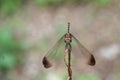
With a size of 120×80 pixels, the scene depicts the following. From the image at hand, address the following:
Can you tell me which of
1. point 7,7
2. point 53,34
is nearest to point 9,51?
point 53,34

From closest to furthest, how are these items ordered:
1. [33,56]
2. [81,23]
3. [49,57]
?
[49,57] < [33,56] < [81,23]

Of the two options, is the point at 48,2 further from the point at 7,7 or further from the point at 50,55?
the point at 50,55

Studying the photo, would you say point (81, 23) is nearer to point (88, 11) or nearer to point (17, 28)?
point (88, 11)

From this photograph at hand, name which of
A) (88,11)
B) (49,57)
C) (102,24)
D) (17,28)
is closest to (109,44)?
(102,24)

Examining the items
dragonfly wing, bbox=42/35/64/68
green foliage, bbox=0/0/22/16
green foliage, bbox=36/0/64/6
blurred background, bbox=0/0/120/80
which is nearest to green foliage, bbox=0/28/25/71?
blurred background, bbox=0/0/120/80

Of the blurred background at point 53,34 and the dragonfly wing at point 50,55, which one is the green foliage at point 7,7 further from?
the dragonfly wing at point 50,55

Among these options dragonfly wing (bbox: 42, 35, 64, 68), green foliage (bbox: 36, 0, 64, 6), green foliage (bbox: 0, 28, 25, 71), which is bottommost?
dragonfly wing (bbox: 42, 35, 64, 68)

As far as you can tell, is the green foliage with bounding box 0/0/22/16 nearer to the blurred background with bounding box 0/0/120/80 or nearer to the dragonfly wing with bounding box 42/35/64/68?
the blurred background with bounding box 0/0/120/80
